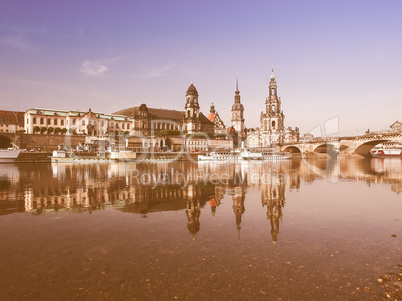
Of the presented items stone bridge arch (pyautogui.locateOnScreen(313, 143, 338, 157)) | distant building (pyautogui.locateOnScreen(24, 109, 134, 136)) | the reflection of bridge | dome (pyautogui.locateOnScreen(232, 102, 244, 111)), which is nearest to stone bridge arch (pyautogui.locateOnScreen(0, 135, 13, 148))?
distant building (pyautogui.locateOnScreen(24, 109, 134, 136))

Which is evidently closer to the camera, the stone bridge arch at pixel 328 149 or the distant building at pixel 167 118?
the stone bridge arch at pixel 328 149

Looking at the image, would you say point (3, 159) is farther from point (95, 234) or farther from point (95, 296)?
point (95, 296)

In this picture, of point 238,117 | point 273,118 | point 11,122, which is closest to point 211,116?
point 238,117

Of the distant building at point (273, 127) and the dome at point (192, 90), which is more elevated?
the dome at point (192, 90)

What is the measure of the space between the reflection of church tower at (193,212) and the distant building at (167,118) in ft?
283

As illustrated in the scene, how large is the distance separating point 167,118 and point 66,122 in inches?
1520

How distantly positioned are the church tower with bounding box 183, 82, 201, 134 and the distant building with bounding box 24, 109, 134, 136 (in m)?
28.7

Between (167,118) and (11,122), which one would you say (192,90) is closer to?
(167,118)

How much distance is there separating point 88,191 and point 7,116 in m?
88.8

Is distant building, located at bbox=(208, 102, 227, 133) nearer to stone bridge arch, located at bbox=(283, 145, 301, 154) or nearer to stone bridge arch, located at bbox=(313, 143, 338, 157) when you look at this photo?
stone bridge arch, located at bbox=(283, 145, 301, 154)

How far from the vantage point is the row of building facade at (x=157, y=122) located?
84.6 meters

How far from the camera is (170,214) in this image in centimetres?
1020

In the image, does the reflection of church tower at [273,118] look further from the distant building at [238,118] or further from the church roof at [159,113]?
the church roof at [159,113]

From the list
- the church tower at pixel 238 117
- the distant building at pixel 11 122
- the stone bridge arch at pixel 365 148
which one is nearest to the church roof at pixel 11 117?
the distant building at pixel 11 122
